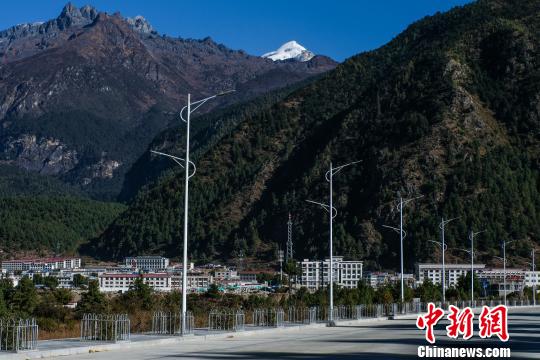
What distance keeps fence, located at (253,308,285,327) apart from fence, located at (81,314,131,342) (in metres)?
14.4

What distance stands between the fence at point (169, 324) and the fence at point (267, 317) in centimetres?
816

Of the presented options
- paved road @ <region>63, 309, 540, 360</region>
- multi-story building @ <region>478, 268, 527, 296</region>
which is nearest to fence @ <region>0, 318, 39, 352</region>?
paved road @ <region>63, 309, 540, 360</region>

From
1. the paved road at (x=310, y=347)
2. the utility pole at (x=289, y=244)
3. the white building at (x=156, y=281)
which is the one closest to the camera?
the paved road at (x=310, y=347)

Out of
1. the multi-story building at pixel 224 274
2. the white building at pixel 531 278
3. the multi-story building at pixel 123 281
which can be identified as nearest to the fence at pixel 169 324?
the white building at pixel 531 278

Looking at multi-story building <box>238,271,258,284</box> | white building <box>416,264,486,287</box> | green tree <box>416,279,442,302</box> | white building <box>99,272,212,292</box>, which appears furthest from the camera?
white building <box>99,272,212,292</box>

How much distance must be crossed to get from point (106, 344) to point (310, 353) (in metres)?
7.16

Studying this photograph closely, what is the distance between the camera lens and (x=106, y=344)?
106 ft

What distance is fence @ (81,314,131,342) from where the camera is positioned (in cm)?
3366

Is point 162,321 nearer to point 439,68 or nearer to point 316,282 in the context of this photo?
point 316,282

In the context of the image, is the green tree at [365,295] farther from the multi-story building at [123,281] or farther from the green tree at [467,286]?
A: the multi-story building at [123,281]

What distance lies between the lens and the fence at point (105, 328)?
33.7 metres

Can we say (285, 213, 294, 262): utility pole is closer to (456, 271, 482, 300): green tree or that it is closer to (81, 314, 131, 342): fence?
(456, 271, 482, 300): green tree

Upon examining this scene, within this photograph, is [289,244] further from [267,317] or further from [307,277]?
[267,317]

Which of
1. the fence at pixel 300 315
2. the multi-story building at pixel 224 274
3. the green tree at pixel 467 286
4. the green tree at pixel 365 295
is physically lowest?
the fence at pixel 300 315
